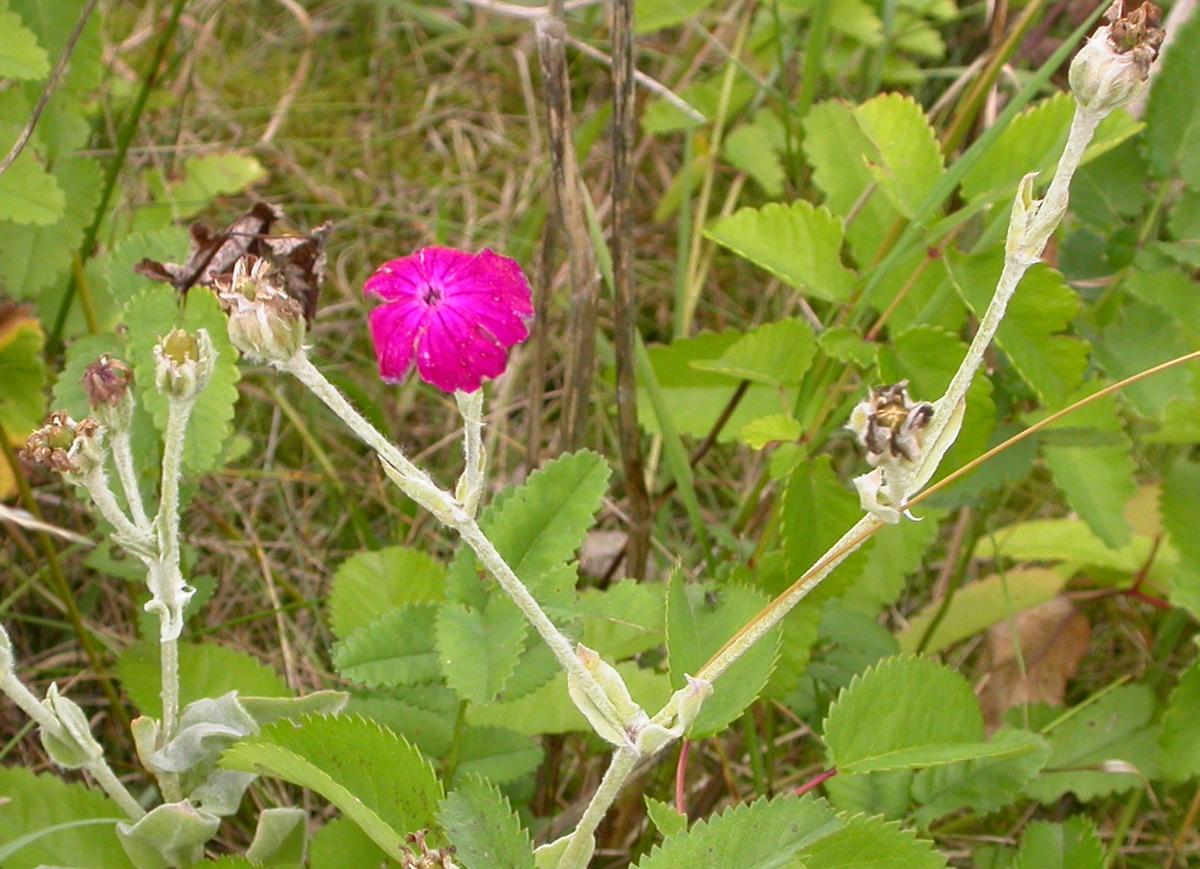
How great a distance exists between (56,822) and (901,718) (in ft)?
3.31

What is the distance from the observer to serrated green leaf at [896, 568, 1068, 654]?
2.11 meters

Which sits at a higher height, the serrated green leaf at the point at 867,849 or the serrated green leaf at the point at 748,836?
the serrated green leaf at the point at 748,836

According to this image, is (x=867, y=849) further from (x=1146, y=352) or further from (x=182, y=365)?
(x=1146, y=352)

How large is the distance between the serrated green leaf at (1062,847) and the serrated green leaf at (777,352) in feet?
2.21

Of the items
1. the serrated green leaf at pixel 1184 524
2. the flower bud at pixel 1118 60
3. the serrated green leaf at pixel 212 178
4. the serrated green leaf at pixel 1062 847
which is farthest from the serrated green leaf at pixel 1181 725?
the serrated green leaf at pixel 212 178

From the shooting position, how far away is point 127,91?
8.64ft

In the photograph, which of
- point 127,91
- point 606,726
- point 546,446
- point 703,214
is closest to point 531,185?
point 703,214

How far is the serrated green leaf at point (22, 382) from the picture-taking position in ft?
6.03

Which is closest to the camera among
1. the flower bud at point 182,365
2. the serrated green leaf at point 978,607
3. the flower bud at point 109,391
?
the flower bud at point 182,365

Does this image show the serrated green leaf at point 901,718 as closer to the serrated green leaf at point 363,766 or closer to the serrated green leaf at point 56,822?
the serrated green leaf at point 363,766

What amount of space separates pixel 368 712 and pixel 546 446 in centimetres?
103

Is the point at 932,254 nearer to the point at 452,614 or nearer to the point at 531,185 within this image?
the point at 452,614

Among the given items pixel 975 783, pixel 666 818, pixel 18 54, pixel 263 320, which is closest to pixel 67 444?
pixel 263 320

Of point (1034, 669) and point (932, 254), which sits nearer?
point (932, 254)
